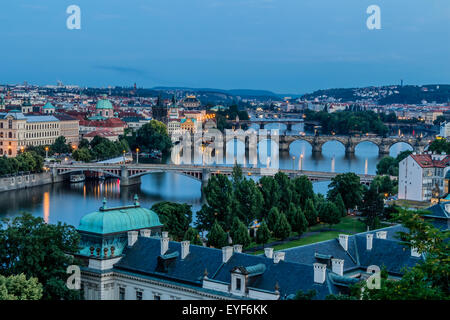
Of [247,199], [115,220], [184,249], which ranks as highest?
[115,220]

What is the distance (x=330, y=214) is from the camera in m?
38.0

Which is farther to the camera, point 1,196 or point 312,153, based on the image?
point 312,153

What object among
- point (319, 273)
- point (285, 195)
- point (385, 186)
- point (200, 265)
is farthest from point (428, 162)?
point (319, 273)

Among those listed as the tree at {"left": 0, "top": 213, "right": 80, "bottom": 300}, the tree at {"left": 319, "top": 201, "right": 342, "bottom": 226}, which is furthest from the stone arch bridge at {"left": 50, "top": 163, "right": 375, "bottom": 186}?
the tree at {"left": 0, "top": 213, "right": 80, "bottom": 300}

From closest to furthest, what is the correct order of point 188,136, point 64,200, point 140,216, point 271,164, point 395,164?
point 140,216 → point 64,200 → point 395,164 → point 271,164 → point 188,136

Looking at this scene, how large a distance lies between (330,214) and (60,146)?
49149mm

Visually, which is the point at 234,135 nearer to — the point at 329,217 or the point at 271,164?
the point at 271,164

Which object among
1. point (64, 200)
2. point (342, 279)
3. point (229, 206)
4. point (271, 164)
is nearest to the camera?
point (342, 279)

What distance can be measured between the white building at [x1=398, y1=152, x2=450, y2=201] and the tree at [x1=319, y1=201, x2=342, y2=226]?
10.6m

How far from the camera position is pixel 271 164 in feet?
249

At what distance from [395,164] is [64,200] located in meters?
25.7

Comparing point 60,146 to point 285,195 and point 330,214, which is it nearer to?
point 285,195

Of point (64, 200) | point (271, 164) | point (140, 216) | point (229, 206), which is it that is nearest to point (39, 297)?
point (140, 216)

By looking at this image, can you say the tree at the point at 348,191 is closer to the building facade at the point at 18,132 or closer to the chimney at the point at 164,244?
the chimney at the point at 164,244
